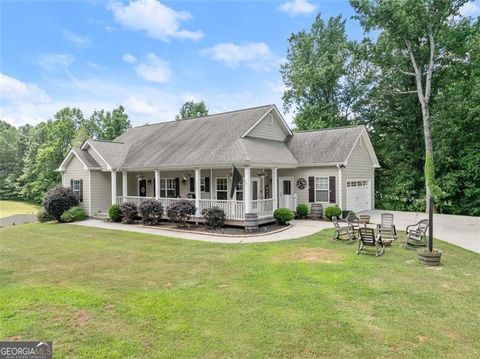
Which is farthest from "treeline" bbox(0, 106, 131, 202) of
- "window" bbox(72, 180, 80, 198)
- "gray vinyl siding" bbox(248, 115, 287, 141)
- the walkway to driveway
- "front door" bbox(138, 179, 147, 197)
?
"gray vinyl siding" bbox(248, 115, 287, 141)

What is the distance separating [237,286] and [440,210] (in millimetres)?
21208

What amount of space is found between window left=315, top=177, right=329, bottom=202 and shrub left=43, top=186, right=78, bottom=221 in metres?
16.2

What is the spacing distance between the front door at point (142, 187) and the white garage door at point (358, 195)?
45.3 ft

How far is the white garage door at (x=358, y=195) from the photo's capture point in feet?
→ 65.9

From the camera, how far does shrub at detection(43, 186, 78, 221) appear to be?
2062cm

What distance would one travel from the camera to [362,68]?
31.8 meters

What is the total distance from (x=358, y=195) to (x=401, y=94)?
11.8 metres

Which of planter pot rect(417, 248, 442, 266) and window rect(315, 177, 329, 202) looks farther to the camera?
window rect(315, 177, 329, 202)

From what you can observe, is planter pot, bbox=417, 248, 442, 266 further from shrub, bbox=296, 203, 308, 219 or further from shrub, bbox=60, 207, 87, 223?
shrub, bbox=60, 207, 87, 223

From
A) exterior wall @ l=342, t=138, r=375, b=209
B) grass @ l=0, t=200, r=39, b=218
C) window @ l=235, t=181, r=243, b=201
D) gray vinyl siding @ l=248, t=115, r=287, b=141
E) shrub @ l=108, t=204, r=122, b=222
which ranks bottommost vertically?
grass @ l=0, t=200, r=39, b=218

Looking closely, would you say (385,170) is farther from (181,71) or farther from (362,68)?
(181,71)

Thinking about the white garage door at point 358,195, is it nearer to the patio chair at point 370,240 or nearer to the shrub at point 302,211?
the shrub at point 302,211

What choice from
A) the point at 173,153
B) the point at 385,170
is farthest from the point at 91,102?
the point at 385,170

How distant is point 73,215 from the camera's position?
66.7 ft
